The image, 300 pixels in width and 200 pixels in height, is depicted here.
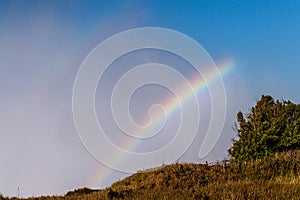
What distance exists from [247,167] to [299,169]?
177cm

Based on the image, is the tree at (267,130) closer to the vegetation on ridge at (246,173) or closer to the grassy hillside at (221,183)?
the vegetation on ridge at (246,173)

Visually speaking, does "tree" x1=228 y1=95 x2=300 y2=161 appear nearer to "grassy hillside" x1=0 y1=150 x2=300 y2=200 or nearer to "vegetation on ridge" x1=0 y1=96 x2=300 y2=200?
"vegetation on ridge" x1=0 y1=96 x2=300 y2=200

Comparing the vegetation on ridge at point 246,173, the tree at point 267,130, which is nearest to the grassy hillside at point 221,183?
the vegetation on ridge at point 246,173

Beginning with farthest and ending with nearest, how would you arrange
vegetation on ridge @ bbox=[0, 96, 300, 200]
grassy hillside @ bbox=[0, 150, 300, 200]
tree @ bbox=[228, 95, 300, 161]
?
tree @ bbox=[228, 95, 300, 161] → vegetation on ridge @ bbox=[0, 96, 300, 200] → grassy hillside @ bbox=[0, 150, 300, 200]

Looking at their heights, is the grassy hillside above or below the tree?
below

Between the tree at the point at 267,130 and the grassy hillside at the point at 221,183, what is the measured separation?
14.9 m

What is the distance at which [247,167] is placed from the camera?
635 inches

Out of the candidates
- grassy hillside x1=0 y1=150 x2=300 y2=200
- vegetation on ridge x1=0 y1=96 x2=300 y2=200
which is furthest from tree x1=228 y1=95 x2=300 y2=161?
grassy hillside x1=0 y1=150 x2=300 y2=200

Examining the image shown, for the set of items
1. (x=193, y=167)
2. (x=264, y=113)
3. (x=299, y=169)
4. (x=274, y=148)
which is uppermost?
(x=264, y=113)

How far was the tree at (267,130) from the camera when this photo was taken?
35.3m

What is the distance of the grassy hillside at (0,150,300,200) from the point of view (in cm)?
949

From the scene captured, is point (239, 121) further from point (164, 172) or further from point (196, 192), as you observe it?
point (196, 192)

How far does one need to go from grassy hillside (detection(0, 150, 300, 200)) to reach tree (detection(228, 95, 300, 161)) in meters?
14.9

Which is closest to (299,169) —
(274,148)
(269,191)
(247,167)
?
(247,167)
